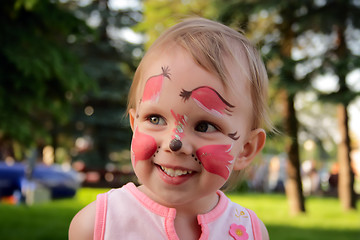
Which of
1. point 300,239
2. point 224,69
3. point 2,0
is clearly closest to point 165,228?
point 224,69

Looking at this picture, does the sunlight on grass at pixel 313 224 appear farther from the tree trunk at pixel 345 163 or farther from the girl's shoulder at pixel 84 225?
the girl's shoulder at pixel 84 225

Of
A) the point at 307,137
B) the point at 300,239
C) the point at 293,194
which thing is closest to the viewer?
the point at 300,239

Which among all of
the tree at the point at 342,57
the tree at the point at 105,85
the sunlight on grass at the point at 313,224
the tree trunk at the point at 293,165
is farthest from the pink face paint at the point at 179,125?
the tree at the point at 105,85

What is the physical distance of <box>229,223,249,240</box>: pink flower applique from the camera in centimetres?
156

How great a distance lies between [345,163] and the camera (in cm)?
1125

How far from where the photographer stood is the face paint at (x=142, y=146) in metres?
1.40

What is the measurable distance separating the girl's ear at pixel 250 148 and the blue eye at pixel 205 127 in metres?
0.20

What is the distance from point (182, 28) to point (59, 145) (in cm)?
2307

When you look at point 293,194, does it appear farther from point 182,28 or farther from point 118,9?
point 118,9

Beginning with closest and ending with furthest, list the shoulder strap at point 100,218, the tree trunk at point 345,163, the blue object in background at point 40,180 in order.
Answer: the shoulder strap at point 100,218 → the blue object in background at point 40,180 → the tree trunk at point 345,163

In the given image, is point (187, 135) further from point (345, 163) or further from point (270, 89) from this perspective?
point (345, 163)

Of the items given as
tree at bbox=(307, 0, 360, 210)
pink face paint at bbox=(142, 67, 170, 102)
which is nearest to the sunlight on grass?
tree at bbox=(307, 0, 360, 210)

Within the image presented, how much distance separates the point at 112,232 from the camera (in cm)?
145

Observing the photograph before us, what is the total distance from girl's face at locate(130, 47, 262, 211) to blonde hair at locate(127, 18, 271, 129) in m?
0.04
